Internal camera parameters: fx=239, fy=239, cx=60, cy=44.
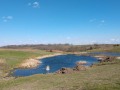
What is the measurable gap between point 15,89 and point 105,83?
443 inches

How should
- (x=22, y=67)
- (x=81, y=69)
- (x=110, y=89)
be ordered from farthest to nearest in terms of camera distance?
(x=22, y=67) < (x=81, y=69) < (x=110, y=89)

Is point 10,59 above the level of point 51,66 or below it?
above

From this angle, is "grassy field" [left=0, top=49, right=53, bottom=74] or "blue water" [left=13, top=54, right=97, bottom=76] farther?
"grassy field" [left=0, top=49, right=53, bottom=74]

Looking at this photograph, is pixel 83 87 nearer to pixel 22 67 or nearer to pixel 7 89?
pixel 7 89

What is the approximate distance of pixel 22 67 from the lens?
74.7m

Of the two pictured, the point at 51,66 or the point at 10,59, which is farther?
the point at 10,59

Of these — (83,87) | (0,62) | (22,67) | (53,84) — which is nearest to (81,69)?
(53,84)

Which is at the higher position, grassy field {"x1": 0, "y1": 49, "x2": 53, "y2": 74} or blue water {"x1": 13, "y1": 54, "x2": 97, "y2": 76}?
grassy field {"x1": 0, "y1": 49, "x2": 53, "y2": 74}

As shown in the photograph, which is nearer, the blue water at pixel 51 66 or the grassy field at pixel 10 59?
the blue water at pixel 51 66

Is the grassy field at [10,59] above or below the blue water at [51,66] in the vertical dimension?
above

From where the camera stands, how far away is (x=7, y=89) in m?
31.0

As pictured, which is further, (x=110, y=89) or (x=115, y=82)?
(x=115, y=82)

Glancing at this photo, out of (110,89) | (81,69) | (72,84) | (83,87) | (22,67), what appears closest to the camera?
(110,89)

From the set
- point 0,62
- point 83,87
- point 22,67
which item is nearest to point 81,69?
point 83,87
